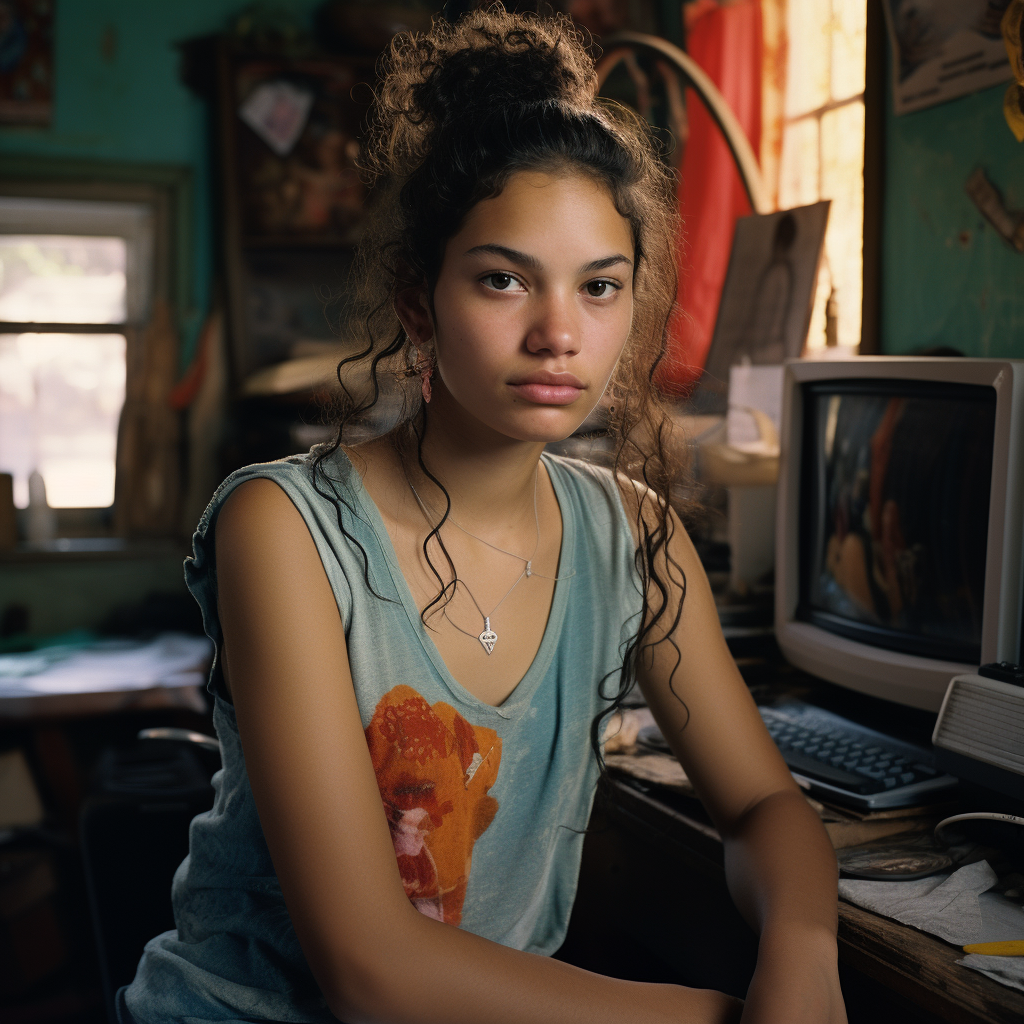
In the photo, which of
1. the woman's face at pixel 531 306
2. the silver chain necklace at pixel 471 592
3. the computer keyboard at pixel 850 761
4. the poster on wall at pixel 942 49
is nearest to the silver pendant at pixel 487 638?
the silver chain necklace at pixel 471 592

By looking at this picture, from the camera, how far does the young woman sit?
2.91ft

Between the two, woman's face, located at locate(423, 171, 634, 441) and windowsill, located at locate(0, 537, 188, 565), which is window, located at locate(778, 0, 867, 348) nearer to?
woman's face, located at locate(423, 171, 634, 441)

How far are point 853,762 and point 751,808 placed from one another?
18cm

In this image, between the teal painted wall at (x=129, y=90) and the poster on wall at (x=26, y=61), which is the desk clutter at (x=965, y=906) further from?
the poster on wall at (x=26, y=61)

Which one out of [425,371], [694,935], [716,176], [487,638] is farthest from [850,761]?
[716,176]

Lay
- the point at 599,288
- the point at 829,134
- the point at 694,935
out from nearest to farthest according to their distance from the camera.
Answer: the point at 599,288, the point at 694,935, the point at 829,134

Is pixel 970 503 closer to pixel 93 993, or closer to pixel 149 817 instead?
pixel 149 817

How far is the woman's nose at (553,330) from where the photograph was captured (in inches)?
38.1

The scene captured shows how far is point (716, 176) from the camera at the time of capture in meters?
2.68

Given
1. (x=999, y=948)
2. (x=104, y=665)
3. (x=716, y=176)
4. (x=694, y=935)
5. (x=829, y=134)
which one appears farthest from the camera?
(x=104, y=665)

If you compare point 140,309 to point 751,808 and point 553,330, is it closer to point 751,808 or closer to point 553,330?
point 553,330

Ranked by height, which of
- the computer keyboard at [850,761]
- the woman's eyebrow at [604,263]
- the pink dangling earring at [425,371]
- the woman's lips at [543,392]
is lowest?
the computer keyboard at [850,761]

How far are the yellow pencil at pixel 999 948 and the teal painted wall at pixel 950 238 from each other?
940 millimetres

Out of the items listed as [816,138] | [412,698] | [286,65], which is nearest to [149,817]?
[412,698]
